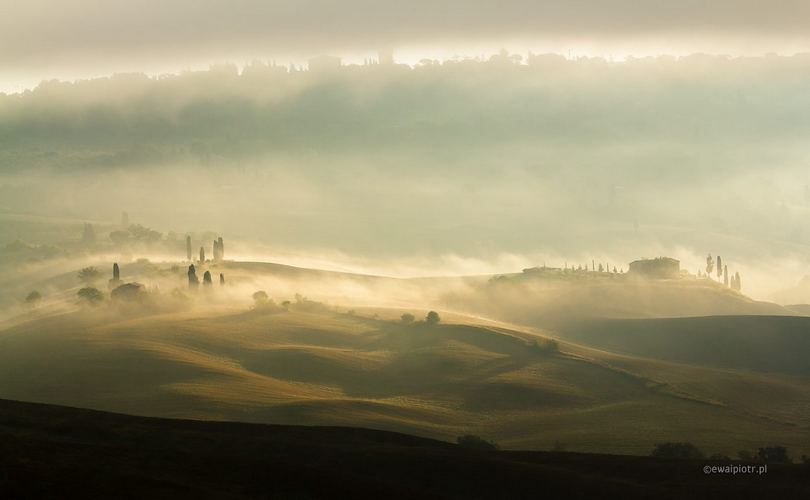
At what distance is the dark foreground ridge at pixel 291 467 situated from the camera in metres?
75.5

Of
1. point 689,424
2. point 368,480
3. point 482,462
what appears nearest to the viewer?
point 368,480

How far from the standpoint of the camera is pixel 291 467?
86562 mm

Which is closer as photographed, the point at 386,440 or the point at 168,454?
the point at 168,454

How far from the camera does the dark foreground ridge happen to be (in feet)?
248

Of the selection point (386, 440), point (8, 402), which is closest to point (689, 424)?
point (386, 440)

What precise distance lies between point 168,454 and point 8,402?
27.2 metres

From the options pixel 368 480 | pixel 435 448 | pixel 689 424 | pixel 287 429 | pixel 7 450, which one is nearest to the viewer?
pixel 7 450

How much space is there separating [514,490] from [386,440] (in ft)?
68.6

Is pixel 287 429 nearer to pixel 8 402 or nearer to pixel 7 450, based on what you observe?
pixel 8 402

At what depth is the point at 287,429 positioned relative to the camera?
10900 centimetres

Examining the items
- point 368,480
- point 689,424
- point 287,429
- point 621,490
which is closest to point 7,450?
point 368,480

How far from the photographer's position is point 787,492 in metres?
89.5

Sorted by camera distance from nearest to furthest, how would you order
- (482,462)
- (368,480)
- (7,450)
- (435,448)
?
(7,450) → (368,480) → (482,462) → (435,448)

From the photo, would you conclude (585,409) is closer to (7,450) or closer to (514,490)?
(514,490)
